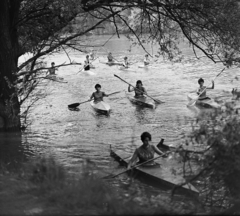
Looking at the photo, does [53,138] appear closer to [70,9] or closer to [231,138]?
[70,9]

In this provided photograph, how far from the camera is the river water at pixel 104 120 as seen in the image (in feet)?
44.3

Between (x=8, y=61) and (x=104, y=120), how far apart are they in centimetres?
538

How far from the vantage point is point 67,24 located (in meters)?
13.5

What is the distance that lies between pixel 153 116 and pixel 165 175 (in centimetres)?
818

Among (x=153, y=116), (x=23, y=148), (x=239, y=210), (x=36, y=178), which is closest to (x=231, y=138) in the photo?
(x=239, y=210)

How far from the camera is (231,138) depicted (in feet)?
20.6

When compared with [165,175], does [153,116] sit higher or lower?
higher

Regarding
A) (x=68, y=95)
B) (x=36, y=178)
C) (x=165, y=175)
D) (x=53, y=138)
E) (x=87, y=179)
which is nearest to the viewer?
(x=87, y=179)

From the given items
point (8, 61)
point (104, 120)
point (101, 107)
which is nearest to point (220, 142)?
point (8, 61)

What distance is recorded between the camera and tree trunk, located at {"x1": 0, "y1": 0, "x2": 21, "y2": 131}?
43.3 feet

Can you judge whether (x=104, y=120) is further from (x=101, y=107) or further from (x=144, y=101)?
(x=144, y=101)

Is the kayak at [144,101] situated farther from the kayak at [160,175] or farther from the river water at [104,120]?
the kayak at [160,175]

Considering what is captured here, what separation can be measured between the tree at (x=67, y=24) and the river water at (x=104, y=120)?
160 centimetres

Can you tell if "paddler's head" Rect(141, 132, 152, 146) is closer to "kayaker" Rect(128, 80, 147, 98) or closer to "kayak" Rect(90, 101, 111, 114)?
"kayak" Rect(90, 101, 111, 114)
